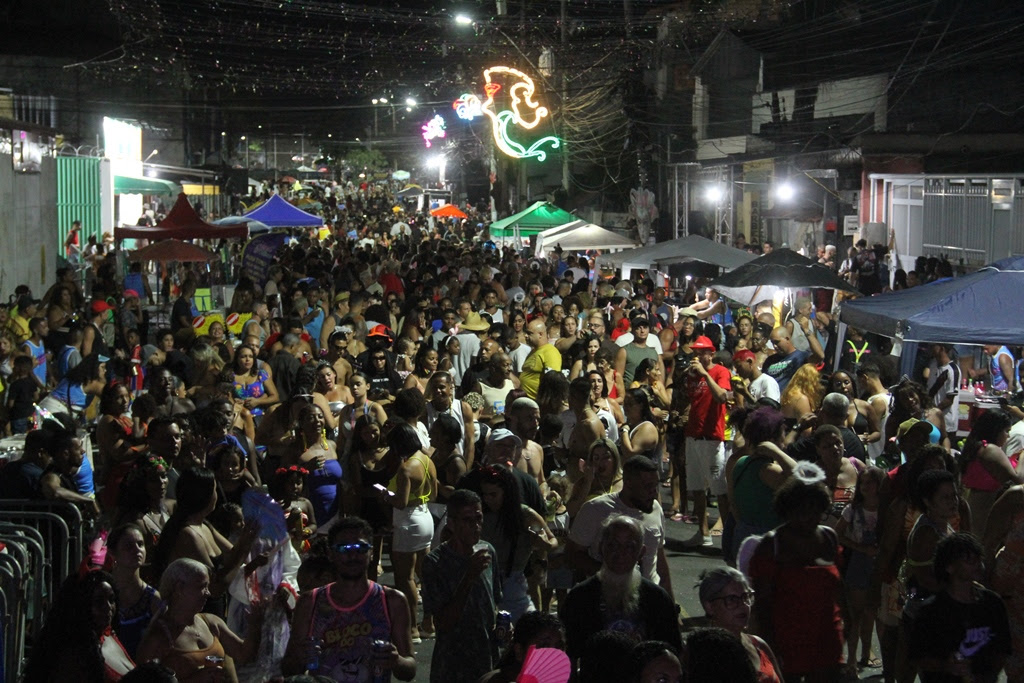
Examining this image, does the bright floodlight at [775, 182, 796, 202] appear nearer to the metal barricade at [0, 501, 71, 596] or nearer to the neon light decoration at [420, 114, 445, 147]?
the metal barricade at [0, 501, 71, 596]

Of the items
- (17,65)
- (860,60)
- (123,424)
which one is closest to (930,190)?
(860,60)

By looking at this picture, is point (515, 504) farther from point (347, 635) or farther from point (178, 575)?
point (178, 575)

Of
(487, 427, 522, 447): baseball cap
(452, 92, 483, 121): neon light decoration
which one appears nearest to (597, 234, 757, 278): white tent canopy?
(487, 427, 522, 447): baseball cap

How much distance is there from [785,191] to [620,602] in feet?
74.2

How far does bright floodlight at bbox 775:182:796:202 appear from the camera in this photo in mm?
26672

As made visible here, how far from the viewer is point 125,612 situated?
5293 mm

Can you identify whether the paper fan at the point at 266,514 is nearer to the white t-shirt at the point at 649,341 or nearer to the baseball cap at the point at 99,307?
the white t-shirt at the point at 649,341

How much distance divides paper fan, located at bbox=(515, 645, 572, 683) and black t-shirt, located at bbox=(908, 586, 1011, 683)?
204 cm

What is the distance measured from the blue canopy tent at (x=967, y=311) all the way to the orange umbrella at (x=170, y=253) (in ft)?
43.7

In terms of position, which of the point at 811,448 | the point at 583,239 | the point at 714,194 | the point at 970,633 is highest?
the point at 714,194

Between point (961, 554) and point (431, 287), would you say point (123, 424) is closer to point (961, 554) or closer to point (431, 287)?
point (961, 554)

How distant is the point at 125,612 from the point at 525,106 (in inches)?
1062

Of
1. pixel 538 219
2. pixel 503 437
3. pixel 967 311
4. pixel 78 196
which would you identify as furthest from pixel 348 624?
pixel 78 196

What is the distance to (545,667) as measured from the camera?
410 centimetres
